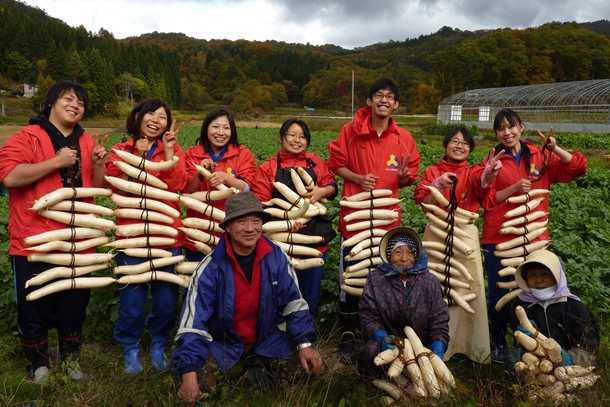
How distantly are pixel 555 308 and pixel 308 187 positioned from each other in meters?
2.14

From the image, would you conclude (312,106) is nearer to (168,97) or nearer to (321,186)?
(168,97)

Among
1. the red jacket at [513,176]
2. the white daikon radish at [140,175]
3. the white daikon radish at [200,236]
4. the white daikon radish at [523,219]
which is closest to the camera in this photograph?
the white daikon radish at [140,175]

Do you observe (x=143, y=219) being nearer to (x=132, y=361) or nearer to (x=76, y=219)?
(x=76, y=219)

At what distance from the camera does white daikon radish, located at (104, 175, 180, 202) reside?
144 inches

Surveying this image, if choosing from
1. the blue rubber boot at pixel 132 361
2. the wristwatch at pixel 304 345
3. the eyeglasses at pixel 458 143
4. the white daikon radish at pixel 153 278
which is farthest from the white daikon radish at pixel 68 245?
the eyeglasses at pixel 458 143

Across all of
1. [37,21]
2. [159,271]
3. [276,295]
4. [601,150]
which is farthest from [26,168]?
[37,21]

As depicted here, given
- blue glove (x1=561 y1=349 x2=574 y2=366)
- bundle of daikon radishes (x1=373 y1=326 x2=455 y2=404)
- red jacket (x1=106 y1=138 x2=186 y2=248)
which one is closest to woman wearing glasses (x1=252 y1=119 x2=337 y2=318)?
red jacket (x1=106 y1=138 x2=186 y2=248)

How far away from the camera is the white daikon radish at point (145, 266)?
3.74 m

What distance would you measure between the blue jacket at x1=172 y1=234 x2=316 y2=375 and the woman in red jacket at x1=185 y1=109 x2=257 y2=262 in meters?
0.73

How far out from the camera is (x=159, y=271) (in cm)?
380

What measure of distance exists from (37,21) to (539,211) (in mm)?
109613

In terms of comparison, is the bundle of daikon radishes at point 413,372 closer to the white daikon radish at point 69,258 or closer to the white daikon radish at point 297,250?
the white daikon radish at point 297,250

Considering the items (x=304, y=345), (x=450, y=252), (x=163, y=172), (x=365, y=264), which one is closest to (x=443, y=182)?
(x=450, y=252)

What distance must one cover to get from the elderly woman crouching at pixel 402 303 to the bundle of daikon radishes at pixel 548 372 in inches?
22.0
